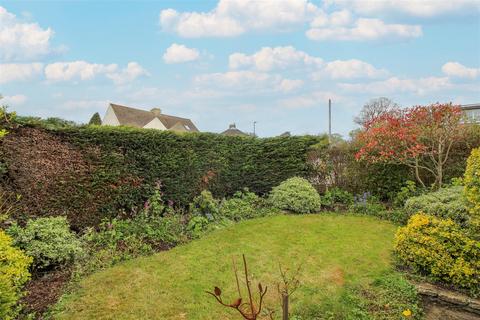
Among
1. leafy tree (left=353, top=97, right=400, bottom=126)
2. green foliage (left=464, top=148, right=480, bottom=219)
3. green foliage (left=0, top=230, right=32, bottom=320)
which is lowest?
green foliage (left=0, top=230, right=32, bottom=320)

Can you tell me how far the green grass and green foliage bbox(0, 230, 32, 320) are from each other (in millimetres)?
655

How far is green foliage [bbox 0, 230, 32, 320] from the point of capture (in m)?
3.24

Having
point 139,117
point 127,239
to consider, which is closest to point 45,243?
point 127,239

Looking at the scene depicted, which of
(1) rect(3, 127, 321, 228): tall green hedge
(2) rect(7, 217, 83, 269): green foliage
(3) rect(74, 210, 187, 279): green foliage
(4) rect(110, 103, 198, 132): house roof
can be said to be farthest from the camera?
(4) rect(110, 103, 198, 132): house roof

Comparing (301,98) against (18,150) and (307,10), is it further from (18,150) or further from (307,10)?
(18,150)

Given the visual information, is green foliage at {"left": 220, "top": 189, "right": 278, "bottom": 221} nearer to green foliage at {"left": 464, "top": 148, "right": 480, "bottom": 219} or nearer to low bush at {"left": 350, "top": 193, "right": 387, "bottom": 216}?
low bush at {"left": 350, "top": 193, "right": 387, "bottom": 216}

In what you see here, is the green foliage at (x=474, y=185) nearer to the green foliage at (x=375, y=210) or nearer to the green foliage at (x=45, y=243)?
the green foliage at (x=375, y=210)

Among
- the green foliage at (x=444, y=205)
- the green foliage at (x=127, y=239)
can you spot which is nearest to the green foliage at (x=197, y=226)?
the green foliage at (x=127, y=239)

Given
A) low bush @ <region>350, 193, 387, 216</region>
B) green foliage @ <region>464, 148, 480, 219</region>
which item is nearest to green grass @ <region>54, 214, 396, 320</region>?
low bush @ <region>350, 193, 387, 216</region>

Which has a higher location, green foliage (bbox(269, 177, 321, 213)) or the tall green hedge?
the tall green hedge

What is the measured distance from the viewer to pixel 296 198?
9.11 metres

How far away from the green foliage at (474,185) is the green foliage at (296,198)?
4.80 m

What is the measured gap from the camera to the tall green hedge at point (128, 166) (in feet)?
18.7

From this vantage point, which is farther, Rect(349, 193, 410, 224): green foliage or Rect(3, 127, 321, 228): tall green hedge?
Rect(349, 193, 410, 224): green foliage
